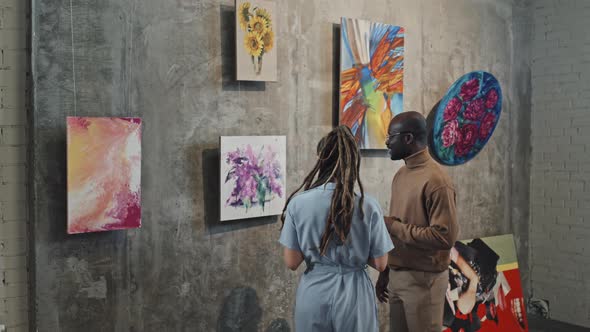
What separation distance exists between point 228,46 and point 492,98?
272 centimetres

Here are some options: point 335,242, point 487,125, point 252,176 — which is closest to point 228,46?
point 252,176

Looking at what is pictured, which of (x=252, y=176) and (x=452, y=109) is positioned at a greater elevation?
(x=452, y=109)

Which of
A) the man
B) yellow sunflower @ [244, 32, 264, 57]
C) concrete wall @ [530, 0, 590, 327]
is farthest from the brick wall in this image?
concrete wall @ [530, 0, 590, 327]

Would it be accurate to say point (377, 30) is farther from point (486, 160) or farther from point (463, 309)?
point (463, 309)

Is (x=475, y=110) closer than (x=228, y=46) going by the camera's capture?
No

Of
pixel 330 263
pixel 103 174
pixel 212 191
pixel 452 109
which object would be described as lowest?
pixel 330 263

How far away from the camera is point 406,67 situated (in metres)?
4.57

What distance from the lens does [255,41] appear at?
140 inches

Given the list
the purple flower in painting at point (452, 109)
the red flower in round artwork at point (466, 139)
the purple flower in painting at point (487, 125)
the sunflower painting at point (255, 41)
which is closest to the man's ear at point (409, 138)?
the sunflower painting at point (255, 41)

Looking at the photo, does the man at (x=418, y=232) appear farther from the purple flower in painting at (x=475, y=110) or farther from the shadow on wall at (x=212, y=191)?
the purple flower in painting at (x=475, y=110)

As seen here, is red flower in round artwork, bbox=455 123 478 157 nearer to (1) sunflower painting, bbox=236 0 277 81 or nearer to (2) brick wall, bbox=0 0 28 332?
(1) sunflower painting, bbox=236 0 277 81

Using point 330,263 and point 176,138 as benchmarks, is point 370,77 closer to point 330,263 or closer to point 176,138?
point 176,138

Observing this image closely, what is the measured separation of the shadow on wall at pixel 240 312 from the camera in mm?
3566

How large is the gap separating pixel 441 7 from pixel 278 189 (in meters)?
2.22
